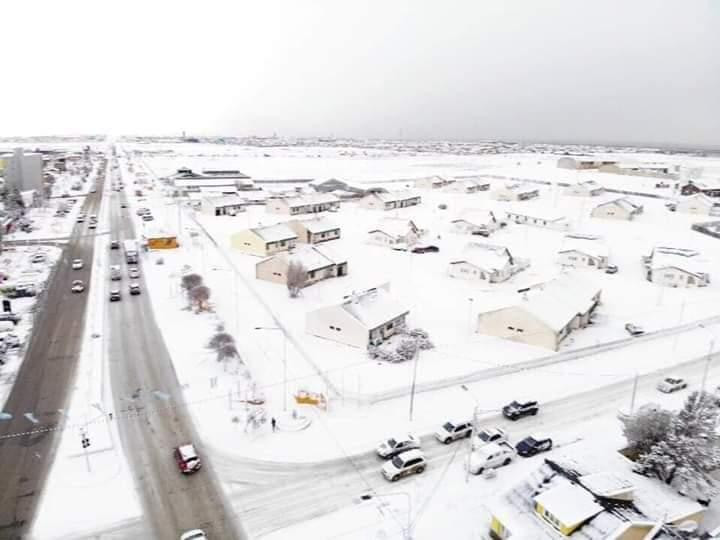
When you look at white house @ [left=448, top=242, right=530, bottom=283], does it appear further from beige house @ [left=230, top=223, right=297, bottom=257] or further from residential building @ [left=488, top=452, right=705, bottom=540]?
residential building @ [left=488, top=452, right=705, bottom=540]

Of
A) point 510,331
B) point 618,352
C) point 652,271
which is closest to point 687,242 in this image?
point 652,271

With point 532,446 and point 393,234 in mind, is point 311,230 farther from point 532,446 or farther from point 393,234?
point 532,446

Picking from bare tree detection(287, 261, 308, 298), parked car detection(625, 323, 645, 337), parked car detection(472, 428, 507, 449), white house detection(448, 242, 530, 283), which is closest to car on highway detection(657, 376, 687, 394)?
parked car detection(625, 323, 645, 337)

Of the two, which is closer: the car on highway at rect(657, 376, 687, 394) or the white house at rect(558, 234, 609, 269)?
the car on highway at rect(657, 376, 687, 394)

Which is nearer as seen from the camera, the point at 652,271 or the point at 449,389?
the point at 449,389

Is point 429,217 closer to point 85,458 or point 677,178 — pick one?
point 85,458

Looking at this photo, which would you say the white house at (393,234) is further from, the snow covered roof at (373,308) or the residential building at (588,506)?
the residential building at (588,506)

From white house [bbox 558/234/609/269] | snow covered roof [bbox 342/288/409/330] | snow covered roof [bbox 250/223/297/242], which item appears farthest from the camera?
snow covered roof [bbox 250/223/297/242]
